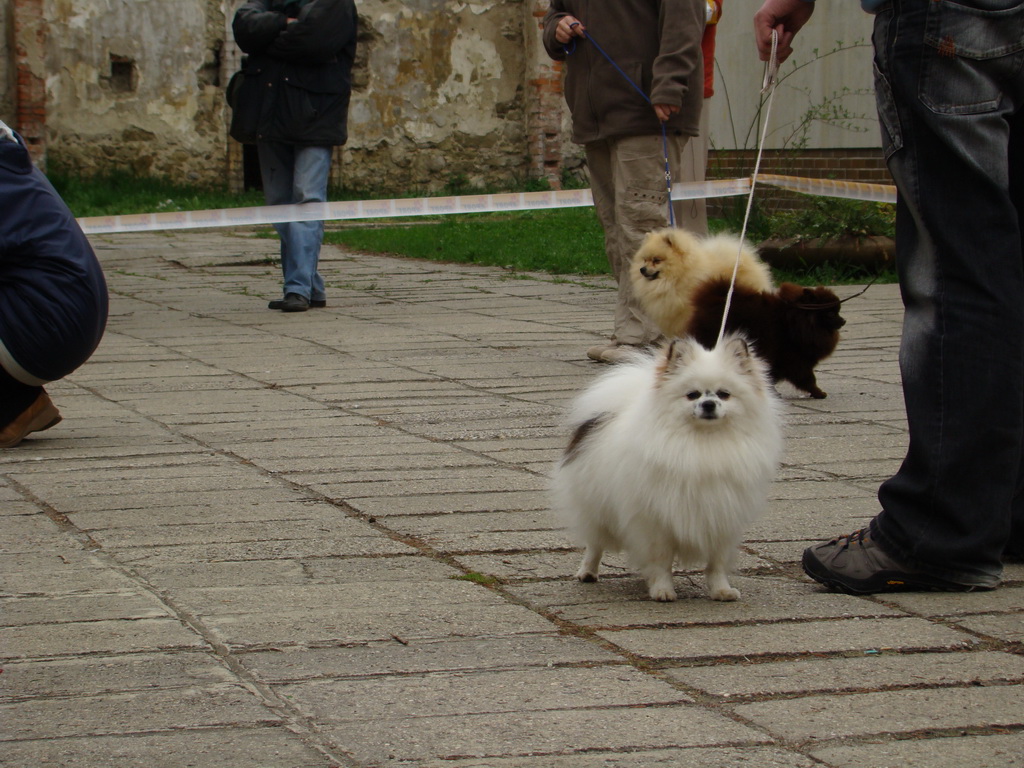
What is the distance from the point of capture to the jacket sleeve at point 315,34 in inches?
320

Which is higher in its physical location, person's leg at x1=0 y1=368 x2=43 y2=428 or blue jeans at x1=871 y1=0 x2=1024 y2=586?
blue jeans at x1=871 y1=0 x2=1024 y2=586

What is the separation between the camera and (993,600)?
2904mm

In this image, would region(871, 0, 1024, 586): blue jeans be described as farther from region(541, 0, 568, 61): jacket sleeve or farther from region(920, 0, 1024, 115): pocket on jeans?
region(541, 0, 568, 61): jacket sleeve

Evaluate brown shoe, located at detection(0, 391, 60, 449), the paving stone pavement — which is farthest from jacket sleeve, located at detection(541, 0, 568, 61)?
brown shoe, located at detection(0, 391, 60, 449)

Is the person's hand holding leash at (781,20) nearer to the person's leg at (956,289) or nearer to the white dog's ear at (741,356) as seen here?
the person's leg at (956,289)

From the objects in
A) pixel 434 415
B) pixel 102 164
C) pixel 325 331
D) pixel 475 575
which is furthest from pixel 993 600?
pixel 102 164

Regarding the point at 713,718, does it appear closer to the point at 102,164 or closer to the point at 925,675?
the point at 925,675

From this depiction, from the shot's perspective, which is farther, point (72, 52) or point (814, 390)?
point (72, 52)

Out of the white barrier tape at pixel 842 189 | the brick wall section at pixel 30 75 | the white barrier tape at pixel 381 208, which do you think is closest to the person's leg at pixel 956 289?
the white barrier tape at pixel 381 208

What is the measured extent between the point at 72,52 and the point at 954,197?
15.4 meters

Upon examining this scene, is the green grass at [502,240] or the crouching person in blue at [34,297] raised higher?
the crouching person in blue at [34,297]

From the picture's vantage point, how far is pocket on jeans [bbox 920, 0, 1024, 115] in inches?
110

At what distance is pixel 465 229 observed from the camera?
A: 1342cm

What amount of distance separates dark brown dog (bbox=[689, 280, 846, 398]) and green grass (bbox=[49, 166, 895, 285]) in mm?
3945
